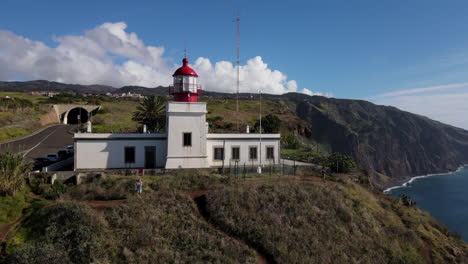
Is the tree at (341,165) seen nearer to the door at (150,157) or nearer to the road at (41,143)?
the door at (150,157)

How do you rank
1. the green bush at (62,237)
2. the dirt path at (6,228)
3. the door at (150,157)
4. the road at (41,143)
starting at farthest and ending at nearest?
the road at (41,143) → the door at (150,157) → the dirt path at (6,228) → the green bush at (62,237)

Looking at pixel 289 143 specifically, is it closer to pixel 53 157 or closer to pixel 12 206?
pixel 53 157

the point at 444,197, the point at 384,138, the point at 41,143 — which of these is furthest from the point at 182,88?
the point at 384,138

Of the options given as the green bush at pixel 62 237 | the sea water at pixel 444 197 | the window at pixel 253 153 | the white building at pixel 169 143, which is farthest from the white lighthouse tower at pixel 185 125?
the sea water at pixel 444 197

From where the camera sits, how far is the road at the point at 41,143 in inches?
1225

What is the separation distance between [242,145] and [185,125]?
5764mm

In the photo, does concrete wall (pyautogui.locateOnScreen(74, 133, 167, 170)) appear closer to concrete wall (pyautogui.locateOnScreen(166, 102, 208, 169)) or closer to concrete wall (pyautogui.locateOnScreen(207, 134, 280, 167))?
concrete wall (pyautogui.locateOnScreen(166, 102, 208, 169))

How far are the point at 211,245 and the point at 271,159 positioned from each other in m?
13.4

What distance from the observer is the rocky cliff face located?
415 ft

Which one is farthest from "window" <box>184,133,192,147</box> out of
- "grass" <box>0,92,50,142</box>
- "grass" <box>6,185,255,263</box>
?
"grass" <box>0,92,50,142</box>

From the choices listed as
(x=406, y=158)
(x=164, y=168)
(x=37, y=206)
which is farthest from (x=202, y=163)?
(x=406, y=158)

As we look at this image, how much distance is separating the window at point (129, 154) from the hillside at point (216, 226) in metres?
3.12

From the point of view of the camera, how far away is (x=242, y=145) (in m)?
24.8

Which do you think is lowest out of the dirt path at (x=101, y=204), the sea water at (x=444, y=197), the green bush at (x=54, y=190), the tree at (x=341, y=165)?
the sea water at (x=444, y=197)
